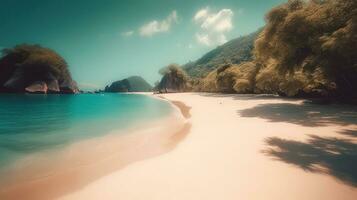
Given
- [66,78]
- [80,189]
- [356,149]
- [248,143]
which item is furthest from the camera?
[66,78]

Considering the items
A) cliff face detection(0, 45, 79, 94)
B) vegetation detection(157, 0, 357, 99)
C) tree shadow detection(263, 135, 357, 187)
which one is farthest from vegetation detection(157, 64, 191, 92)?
tree shadow detection(263, 135, 357, 187)

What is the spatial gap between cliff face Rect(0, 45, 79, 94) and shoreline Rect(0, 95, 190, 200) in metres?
106

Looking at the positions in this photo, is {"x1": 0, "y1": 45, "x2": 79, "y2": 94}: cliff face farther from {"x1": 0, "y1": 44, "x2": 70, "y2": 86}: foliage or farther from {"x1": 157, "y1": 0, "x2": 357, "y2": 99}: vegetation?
{"x1": 157, "y1": 0, "x2": 357, "y2": 99}: vegetation

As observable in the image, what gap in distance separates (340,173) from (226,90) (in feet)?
231

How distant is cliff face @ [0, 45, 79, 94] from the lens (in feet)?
303

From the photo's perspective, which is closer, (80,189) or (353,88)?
(80,189)

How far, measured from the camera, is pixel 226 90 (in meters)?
73.7

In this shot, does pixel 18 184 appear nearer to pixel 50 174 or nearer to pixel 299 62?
pixel 50 174

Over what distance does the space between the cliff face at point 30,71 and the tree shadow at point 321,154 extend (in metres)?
114

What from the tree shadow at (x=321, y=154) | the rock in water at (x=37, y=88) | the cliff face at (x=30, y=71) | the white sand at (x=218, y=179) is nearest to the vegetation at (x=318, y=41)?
the tree shadow at (x=321, y=154)

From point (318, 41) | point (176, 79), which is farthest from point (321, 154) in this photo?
point (176, 79)

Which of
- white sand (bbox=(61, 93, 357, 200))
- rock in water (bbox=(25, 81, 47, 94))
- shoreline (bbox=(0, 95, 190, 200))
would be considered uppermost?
rock in water (bbox=(25, 81, 47, 94))

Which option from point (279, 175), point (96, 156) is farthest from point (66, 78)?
point (279, 175)

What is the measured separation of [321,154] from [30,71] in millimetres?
121206
